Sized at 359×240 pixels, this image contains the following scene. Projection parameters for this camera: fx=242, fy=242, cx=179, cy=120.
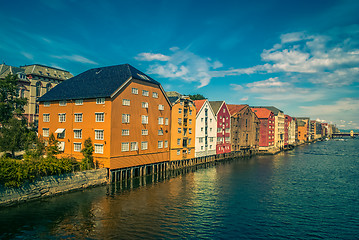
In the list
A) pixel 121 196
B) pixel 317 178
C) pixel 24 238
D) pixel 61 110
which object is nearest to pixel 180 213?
pixel 121 196

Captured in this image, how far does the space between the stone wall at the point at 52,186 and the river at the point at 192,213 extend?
1.18 meters

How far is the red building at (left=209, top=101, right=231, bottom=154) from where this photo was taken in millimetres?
87375

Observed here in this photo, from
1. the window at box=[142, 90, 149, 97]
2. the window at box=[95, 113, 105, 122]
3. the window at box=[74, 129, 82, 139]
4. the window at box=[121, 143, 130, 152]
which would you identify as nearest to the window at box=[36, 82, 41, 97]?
the window at box=[74, 129, 82, 139]

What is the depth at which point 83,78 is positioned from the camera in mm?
56719

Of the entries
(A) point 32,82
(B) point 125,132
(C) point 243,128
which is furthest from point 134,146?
(A) point 32,82

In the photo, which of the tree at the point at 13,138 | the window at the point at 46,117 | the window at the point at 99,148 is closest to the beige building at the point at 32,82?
the window at the point at 46,117

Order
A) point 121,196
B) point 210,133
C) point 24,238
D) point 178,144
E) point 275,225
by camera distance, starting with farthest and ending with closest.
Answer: point 210,133
point 178,144
point 121,196
point 275,225
point 24,238

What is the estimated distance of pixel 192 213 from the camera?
106ft

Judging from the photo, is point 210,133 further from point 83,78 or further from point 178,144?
point 83,78

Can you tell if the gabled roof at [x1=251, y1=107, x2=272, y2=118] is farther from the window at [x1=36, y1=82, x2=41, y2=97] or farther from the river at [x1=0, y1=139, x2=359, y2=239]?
the window at [x1=36, y1=82, x2=41, y2=97]

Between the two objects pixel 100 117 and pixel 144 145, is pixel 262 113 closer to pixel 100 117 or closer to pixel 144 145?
pixel 144 145

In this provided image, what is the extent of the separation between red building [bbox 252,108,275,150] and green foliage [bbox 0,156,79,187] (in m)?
95.9

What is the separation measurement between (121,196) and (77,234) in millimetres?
13649

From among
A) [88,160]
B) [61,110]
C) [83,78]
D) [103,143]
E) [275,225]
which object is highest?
[83,78]
